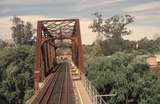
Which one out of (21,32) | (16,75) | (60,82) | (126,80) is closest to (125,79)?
(126,80)

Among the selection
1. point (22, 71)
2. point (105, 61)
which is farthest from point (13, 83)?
point (105, 61)

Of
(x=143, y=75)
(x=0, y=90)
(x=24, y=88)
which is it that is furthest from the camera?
(x=24, y=88)

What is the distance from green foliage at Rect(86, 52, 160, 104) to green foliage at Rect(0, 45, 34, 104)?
57.4ft

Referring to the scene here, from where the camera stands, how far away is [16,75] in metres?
91.2

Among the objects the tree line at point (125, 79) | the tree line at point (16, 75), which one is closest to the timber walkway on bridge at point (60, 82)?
the tree line at point (125, 79)

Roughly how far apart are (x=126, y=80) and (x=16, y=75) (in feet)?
133

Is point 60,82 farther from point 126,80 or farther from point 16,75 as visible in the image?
point 16,75

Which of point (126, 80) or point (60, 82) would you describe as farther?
point (126, 80)

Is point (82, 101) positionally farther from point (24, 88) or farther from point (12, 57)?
point (12, 57)

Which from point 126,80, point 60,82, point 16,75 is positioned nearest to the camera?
point 60,82

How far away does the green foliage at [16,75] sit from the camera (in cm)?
8429

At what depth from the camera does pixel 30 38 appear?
572 feet

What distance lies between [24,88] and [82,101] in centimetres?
6373

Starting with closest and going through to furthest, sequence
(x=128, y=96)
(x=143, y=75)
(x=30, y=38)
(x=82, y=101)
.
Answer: (x=82, y=101)
(x=128, y=96)
(x=143, y=75)
(x=30, y=38)
